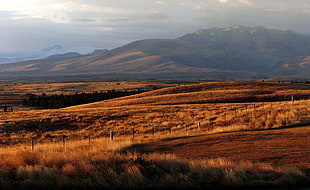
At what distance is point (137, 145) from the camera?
21125 millimetres

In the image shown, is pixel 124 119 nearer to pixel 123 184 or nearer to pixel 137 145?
pixel 137 145

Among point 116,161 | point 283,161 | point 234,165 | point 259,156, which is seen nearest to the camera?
point 234,165

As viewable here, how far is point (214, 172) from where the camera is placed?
12250 millimetres

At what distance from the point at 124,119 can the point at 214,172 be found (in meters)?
27.5

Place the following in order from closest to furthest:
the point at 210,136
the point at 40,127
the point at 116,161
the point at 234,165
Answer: the point at 234,165 < the point at 116,161 < the point at 210,136 < the point at 40,127

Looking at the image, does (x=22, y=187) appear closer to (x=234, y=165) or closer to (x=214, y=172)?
(x=214, y=172)

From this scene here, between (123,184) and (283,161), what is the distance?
7.04 metres

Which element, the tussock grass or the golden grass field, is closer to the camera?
the tussock grass

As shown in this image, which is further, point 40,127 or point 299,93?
point 299,93

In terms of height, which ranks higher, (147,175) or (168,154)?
(168,154)

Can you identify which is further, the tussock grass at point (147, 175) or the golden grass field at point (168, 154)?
the golden grass field at point (168, 154)

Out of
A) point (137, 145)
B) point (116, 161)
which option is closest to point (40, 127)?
point (137, 145)

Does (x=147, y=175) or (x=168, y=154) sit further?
(x=168, y=154)

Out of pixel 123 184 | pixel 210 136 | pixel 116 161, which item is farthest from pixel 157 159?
pixel 210 136
